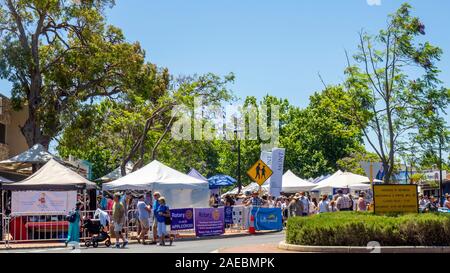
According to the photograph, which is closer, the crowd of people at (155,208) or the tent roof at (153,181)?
the crowd of people at (155,208)

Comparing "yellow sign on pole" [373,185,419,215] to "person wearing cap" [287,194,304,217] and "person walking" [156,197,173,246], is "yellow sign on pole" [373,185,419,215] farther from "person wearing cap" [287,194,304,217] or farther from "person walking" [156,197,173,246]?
"person wearing cap" [287,194,304,217]

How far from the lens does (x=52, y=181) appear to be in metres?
25.6

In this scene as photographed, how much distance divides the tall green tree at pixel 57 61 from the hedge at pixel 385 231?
22861 millimetres

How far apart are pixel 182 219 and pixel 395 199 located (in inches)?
368

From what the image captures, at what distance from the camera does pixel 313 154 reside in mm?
71062

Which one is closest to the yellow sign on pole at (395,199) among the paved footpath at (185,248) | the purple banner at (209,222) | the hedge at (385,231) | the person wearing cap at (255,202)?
the hedge at (385,231)

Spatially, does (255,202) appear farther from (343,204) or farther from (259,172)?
(343,204)

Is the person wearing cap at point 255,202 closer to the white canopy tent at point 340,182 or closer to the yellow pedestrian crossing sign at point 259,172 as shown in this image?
the yellow pedestrian crossing sign at point 259,172

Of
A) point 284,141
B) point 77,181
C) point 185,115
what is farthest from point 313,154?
point 77,181

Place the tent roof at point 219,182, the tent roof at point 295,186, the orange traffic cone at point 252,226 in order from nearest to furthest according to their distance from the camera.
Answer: the orange traffic cone at point 252,226
the tent roof at point 219,182
the tent roof at point 295,186

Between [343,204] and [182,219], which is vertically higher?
[343,204]

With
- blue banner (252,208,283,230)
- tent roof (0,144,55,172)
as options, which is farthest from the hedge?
tent roof (0,144,55,172)

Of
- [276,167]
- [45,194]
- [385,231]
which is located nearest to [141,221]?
[45,194]

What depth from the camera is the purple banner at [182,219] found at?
2636 cm
